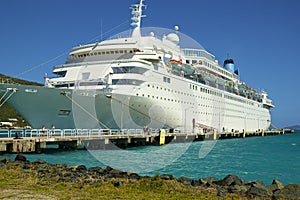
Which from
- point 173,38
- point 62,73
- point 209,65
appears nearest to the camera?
point 62,73

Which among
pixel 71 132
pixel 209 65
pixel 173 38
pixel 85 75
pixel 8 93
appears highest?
pixel 173 38

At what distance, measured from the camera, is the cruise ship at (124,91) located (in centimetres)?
2348

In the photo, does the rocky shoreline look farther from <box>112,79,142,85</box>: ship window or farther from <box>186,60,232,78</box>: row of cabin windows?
<box>186,60,232,78</box>: row of cabin windows

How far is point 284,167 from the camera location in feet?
76.3

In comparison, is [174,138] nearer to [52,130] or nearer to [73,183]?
[52,130]

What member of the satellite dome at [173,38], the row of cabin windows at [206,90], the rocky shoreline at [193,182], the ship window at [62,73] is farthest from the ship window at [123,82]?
the satellite dome at [173,38]

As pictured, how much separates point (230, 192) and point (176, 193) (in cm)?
226

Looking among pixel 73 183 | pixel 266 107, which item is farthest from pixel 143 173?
pixel 266 107

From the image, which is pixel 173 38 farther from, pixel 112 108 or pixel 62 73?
pixel 112 108

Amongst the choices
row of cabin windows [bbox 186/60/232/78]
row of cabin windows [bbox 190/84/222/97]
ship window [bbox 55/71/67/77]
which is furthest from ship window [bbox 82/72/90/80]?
row of cabin windows [bbox 186/60/232/78]

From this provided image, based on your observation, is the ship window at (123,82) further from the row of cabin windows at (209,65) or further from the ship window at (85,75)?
the row of cabin windows at (209,65)

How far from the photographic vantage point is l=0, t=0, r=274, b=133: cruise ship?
2348cm

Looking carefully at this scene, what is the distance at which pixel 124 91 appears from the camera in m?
26.8

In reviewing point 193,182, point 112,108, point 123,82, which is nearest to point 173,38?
point 123,82
